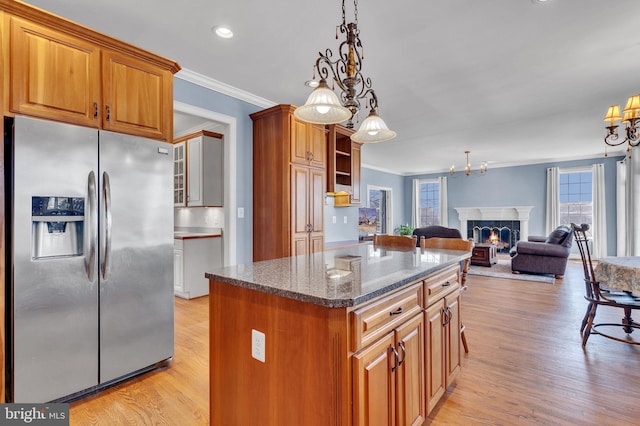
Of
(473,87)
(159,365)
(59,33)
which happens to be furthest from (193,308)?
(473,87)

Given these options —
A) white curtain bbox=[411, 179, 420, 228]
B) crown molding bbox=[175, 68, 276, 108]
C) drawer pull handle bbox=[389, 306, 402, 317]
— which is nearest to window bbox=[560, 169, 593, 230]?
white curtain bbox=[411, 179, 420, 228]

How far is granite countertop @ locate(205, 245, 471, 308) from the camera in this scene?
1.15 metres

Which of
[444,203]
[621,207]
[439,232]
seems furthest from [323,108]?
[444,203]

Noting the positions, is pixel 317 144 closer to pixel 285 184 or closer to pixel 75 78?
pixel 285 184

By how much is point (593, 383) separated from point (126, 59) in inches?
157

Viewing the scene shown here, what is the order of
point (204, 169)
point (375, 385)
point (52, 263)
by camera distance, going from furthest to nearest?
point (204, 169)
point (52, 263)
point (375, 385)

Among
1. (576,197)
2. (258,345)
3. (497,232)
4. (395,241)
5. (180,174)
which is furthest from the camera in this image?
(497,232)

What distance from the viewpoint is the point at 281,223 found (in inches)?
139

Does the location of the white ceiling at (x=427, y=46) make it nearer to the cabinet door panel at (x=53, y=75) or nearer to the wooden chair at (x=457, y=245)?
the cabinet door panel at (x=53, y=75)

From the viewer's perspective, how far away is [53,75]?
1.91 metres

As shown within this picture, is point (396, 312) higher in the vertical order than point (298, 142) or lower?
lower

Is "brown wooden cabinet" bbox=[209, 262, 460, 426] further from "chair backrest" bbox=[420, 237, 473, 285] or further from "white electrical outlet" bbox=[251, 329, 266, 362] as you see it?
"chair backrest" bbox=[420, 237, 473, 285]

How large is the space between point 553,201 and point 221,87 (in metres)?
8.63

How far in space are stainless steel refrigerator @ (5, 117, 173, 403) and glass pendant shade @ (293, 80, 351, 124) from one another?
4.04 feet
